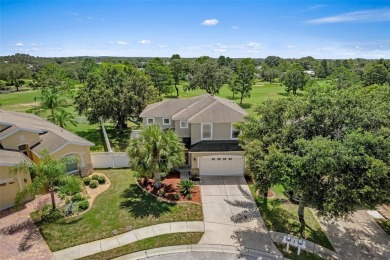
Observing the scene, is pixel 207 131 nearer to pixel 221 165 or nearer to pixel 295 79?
pixel 221 165

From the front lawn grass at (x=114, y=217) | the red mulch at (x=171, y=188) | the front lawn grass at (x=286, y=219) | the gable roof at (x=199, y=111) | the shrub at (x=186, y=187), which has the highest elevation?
the gable roof at (x=199, y=111)

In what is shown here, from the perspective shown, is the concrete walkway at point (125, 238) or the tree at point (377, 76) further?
the tree at point (377, 76)

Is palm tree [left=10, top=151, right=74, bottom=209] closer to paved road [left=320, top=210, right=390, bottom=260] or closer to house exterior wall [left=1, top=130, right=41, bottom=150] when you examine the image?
house exterior wall [left=1, top=130, right=41, bottom=150]

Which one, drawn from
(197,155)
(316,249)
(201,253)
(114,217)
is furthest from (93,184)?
(316,249)

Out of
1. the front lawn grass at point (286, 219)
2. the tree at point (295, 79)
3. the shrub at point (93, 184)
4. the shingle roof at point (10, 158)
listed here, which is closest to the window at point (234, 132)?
the front lawn grass at point (286, 219)

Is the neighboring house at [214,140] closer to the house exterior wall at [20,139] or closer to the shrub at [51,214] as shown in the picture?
the shrub at [51,214]

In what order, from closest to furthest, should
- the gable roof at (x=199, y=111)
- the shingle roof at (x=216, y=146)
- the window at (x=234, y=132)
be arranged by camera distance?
1. the shingle roof at (x=216, y=146)
2. the gable roof at (x=199, y=111)
3. the window at (x=234, y=132)

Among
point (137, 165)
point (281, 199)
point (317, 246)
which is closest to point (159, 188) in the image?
point (137, 165)

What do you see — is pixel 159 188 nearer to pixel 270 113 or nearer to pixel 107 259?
pixel 107 259

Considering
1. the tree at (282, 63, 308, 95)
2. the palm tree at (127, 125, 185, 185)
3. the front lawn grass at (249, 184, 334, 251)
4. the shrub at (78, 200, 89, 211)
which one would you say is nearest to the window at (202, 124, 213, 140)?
the palm tree at (127, 125, 185, 185)
